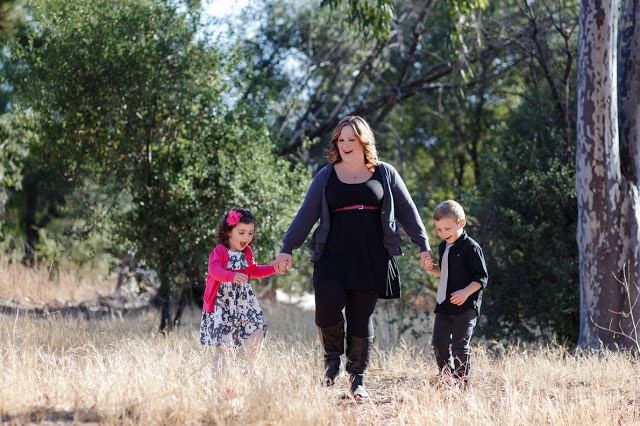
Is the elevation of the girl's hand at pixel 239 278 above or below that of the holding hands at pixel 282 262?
below

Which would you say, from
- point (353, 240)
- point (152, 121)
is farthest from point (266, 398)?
point (152, 121)

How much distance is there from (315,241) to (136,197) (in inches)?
198

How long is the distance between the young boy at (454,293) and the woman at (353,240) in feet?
0.70

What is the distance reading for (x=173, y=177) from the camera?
9.82m

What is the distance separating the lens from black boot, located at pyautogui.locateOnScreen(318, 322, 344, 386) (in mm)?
5680

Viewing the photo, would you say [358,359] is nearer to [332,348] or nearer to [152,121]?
[332,348]

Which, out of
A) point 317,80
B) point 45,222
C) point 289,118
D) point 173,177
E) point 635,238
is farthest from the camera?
point 45,222

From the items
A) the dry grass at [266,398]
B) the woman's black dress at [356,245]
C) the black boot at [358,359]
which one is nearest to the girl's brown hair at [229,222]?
the woman's black dress at [356,245]

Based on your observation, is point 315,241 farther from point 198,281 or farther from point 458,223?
point 198,281

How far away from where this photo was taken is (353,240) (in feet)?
18.1

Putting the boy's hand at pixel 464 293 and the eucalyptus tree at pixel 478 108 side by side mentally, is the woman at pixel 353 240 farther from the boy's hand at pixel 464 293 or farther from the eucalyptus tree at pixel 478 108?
the eucalyptus tree at pixel 478 108

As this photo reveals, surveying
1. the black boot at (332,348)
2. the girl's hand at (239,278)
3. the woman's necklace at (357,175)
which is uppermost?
the woman's necklace at (357,175)

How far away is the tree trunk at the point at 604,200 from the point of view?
8727mm

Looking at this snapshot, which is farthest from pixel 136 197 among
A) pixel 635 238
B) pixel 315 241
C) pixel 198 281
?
pixel 635 238
